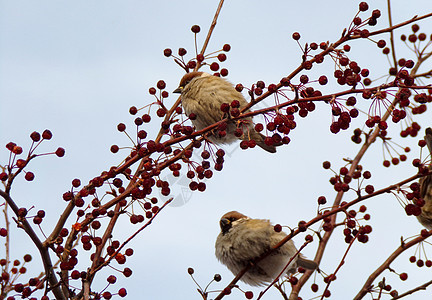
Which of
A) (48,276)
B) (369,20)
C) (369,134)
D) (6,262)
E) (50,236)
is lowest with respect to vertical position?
(48,276)

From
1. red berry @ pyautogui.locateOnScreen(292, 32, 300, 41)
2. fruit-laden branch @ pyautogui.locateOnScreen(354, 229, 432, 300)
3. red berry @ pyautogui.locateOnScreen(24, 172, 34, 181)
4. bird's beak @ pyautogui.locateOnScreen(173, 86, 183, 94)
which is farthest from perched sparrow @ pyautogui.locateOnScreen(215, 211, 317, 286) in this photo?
red berry @ pyautogui.locateOnScreen(24, 172, 34, 181)

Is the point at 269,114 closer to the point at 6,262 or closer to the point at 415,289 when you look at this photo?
the point at 415,289

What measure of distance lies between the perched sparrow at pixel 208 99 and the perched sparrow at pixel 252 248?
637mm

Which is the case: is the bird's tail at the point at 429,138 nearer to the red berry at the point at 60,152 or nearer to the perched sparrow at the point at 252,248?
the perched sparrow at the point at 252,248

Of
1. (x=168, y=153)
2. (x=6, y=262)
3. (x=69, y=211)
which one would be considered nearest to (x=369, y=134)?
(x=168, y=153)

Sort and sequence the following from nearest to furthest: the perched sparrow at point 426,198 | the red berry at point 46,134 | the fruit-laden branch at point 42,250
→ the fruit-laden branch at point 42,250
the red berry at point 46,134
the perched sparrow at point 426,198

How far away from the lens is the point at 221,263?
13.4 feet

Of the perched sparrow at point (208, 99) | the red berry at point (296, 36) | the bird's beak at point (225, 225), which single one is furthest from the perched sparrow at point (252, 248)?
the red berry at point (296, 36)

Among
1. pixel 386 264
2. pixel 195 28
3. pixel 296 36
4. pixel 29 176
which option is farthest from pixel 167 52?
pixel 386 264

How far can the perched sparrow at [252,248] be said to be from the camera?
12.3 ft

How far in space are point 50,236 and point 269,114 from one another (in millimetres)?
1213

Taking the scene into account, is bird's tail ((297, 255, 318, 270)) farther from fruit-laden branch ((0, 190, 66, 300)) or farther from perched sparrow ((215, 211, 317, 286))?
fruit-laden branch ((0, 190, 66, 300))

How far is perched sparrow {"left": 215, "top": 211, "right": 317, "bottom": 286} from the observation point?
3754 millimetres

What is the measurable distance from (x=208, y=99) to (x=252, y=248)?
3.82ft
